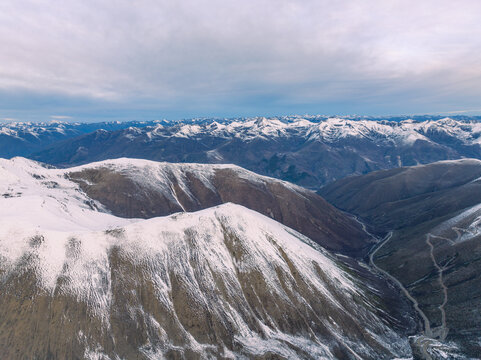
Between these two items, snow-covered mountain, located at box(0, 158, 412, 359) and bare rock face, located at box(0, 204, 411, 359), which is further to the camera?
snow-covered mountain, located at box(0, 158, 412, 359)

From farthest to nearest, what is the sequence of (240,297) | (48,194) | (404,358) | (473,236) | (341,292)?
(48,194)
(473,236)
(341,292)
(240,297)
(404,358)

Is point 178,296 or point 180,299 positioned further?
point 178,296

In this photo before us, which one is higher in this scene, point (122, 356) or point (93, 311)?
point (93, 311)

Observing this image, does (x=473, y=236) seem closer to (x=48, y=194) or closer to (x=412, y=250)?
(x=412, y=250)

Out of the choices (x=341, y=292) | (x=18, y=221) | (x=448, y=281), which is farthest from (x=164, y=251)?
(x=448, y=281)

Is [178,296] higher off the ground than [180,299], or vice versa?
[178,296]
